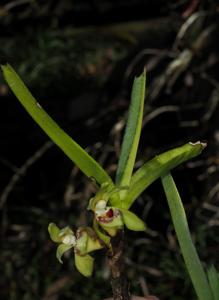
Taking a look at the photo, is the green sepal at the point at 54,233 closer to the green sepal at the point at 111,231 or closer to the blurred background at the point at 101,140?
the green sepal at the point at 111,231

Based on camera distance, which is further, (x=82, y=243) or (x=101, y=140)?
(x=101, y=140)

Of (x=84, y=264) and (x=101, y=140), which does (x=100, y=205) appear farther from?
(x=101, y=140)

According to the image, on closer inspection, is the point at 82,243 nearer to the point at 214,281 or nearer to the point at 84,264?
the point at 84,264

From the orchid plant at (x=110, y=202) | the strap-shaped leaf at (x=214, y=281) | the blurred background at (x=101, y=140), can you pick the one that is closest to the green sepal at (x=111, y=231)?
the orchid plant at (x=110, y=202)

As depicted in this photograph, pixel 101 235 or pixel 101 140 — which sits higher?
pixel 101 140

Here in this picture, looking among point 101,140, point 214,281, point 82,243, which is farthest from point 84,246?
point 101,140

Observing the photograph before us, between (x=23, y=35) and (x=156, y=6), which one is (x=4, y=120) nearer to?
(x=23, y=35)

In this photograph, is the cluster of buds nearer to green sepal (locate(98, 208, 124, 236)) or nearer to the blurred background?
green sepal (locate(98, 208, 124, 236))
